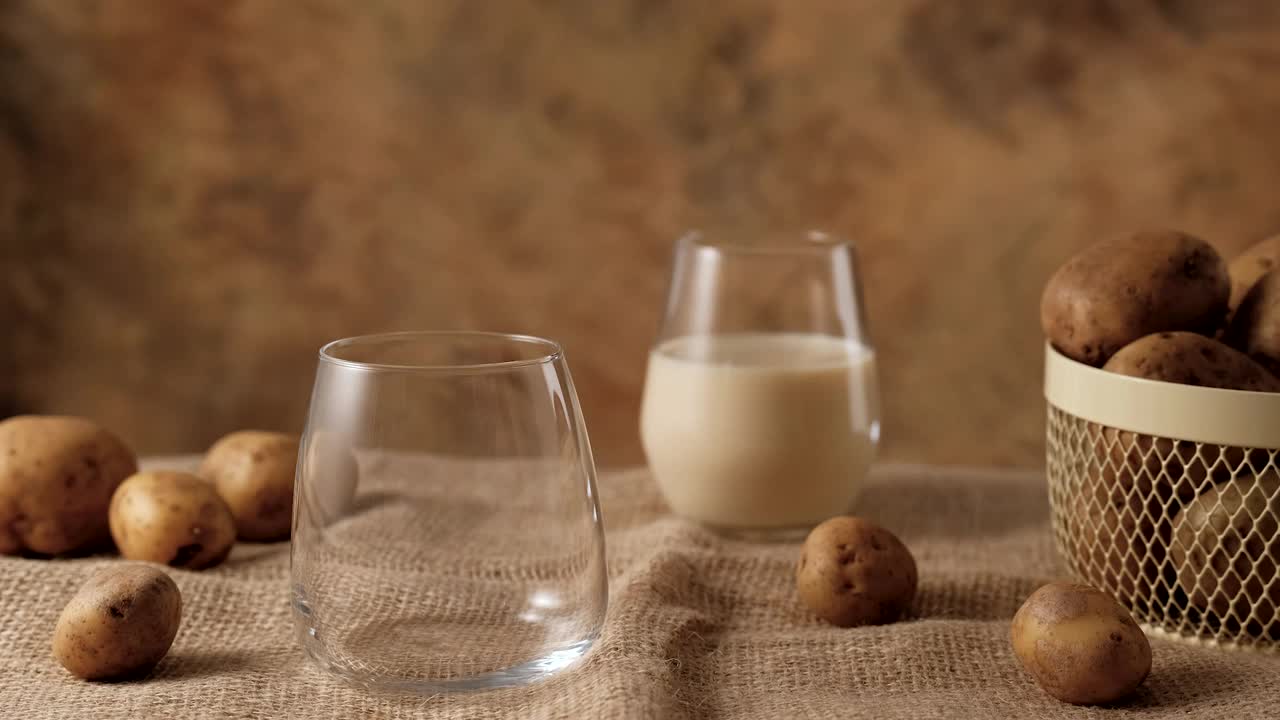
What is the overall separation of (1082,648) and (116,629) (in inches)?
23.8

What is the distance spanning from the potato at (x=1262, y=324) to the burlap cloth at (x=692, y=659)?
213mm

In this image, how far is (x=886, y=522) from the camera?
4.42ft

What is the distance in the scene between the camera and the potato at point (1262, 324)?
100cm

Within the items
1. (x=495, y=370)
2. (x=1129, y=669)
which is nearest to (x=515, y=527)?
(x=495, y=370)

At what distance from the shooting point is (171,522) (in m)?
1.12

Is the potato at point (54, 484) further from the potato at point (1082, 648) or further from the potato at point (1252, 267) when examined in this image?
the potato at point (1252, 267)

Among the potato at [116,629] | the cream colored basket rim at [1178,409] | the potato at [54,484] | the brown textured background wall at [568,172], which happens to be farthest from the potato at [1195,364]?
the brown textured background wall at [568,172]

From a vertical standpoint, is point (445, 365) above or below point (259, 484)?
above

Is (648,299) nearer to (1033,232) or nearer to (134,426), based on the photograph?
(1033,232)

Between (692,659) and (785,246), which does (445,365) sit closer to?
(692,659)

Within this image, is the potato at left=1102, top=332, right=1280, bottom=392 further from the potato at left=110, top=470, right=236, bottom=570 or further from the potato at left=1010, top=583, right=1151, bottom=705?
the potato at left=110, top=470, right=236, bottom=570

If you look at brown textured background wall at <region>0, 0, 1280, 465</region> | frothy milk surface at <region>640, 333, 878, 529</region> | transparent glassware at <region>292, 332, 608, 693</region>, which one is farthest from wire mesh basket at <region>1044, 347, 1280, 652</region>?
brown textured background wall at <region>0, 0, 1280, 465</region>

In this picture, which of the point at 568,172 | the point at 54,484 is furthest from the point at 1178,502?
the point at 568,172

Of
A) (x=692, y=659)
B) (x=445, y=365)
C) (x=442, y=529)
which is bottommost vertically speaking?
(x=692, y=659)
